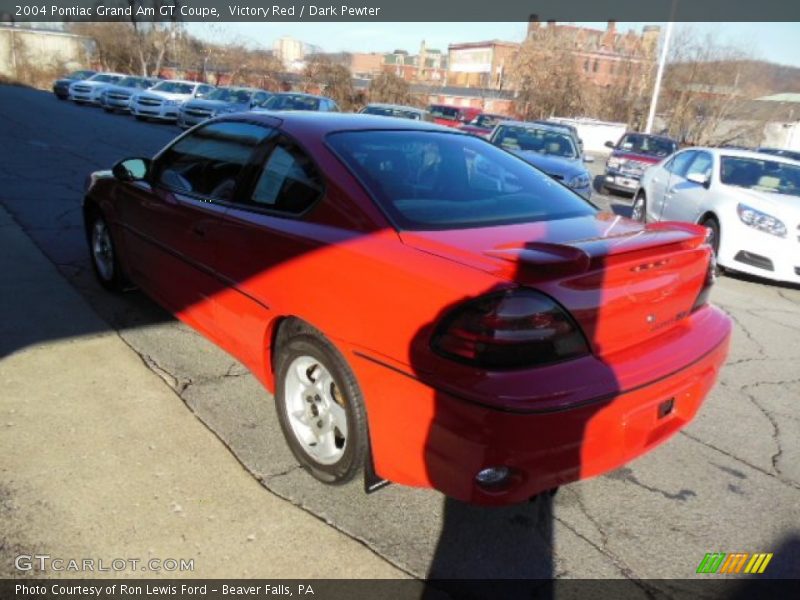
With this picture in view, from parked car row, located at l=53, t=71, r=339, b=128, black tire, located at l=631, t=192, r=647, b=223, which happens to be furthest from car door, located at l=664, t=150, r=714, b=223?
parked car row, located at l=53, t=71, r=339, b=128

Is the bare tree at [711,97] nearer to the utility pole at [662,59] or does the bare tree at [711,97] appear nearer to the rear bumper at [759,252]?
the utility pole at [662,59]

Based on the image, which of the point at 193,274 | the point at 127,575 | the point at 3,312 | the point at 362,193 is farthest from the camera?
the point at 3,312

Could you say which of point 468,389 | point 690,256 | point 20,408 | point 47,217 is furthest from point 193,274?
point 47,217

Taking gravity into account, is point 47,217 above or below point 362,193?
below

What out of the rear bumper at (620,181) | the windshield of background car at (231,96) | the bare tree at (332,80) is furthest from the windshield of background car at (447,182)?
the bare tree at (332,80)

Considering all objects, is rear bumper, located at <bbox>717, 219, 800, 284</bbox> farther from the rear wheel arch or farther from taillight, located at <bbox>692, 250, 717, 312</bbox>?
the rear wheel arch

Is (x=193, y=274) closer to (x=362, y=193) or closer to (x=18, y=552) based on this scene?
(x=362, y=193)

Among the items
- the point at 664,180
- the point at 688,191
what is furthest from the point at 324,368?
the point at 664,180

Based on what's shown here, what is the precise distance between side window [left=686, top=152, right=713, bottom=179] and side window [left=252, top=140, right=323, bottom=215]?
20.9ft

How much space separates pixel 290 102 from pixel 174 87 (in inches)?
349

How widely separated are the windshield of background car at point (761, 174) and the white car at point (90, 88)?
2746cm

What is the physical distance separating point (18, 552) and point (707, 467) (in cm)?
307

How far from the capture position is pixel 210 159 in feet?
11.8

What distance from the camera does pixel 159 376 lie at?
3.63 metres
